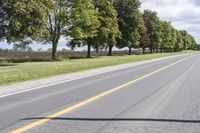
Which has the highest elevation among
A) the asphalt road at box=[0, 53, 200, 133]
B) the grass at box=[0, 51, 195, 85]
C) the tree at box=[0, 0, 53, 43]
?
the tree at box=[0, 0, 53, 43]

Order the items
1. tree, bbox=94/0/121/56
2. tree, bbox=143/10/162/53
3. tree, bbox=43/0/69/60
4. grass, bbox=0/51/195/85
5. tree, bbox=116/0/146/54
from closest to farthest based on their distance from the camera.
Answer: grass, bbox=0/51/195/85, tree, bbox=43/0/69/60, tree, bbox=94/0/121/56, tree, bbox=116/0/146/54, tree, bbox=143/10/162/53

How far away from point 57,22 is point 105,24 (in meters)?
15.7

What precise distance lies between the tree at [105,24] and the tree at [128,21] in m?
12.1

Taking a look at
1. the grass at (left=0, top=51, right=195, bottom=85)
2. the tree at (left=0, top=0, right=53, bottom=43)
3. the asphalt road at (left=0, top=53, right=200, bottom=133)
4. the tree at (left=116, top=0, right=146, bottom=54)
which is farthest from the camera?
the tree at (left=116, top=0, right=146, bottom=54)

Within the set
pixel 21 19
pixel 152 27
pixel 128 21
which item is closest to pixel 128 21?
pixel 128 21

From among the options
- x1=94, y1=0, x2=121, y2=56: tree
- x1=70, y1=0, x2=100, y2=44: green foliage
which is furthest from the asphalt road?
x1=94, y1=0, x2=121, y2=56: tree

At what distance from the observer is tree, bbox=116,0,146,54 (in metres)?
84.2

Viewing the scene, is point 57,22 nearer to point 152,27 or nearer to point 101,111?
point 101,111

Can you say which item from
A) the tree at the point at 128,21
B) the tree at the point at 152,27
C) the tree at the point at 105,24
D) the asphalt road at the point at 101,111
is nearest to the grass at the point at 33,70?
the asphalt road at the point at 101,111

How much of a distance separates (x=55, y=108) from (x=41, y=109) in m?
0.38

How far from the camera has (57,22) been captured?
53.8 metres

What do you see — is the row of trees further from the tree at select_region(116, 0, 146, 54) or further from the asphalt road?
the asphalt road

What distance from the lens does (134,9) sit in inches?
3440

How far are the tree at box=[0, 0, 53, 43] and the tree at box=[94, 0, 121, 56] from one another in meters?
27.2
